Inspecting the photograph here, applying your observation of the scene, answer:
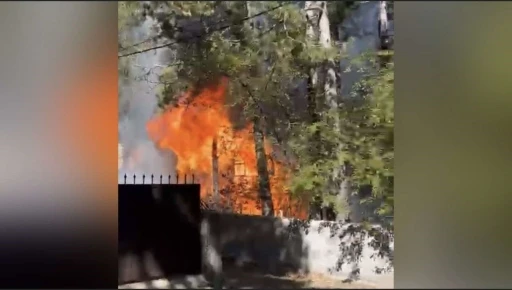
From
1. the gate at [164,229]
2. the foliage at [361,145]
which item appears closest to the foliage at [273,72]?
the foliage at [361,145]

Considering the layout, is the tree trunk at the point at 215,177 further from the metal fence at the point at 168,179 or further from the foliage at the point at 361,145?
the foliage at the point at 361,145

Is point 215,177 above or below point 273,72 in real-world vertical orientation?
below

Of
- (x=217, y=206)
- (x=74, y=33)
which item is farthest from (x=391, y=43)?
(x=74, y=33)

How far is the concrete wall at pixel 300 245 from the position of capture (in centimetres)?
161

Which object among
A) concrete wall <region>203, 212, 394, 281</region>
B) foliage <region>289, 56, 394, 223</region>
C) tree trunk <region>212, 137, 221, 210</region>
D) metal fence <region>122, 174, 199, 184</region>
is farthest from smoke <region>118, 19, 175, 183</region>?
foliage <region>289, 56, 394, 223</region>

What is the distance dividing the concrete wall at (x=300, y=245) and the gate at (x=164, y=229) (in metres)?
0.05

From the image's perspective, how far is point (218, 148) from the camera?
170cm

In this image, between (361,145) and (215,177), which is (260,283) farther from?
(361,145)

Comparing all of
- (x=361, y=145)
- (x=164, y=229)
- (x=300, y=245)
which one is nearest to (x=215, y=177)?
(x=164, y=229)

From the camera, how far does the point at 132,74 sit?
1.68 metres

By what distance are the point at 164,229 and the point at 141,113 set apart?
36 cm

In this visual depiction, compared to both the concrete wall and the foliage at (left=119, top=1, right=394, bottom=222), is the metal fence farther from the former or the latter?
the foliage at (left=119, top=1, right=394, bottom=222)

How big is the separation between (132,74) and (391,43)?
761 millimetres

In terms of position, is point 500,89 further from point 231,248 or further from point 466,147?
point 231,248
